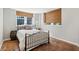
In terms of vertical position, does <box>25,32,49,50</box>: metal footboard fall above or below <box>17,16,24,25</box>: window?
below

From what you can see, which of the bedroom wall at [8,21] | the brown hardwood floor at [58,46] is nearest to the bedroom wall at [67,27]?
the brown hardwood floor at [58,46]

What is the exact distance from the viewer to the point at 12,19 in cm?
122

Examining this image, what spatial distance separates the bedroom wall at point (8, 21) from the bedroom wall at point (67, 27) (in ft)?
1.52

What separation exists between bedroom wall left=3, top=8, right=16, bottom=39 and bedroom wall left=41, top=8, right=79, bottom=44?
46cm

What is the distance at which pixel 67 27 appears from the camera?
128 centimetres

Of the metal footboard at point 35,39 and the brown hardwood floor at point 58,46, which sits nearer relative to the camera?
the brown hardwood floor at point 58,46

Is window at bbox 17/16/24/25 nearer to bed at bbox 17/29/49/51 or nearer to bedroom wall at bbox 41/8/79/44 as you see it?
bed at bbox 17/29/49/51

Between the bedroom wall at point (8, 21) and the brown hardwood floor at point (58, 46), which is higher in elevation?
the bedroom wall at point (8, 21)

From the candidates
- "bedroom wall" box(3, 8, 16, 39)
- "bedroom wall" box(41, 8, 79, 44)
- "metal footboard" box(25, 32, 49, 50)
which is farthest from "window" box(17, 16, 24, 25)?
"bedroom wall" box(41, 8, 79, 44)

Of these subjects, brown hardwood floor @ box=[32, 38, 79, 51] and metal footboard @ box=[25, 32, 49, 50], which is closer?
brown hardwood floor @ box=[32, 38, 79, 51]

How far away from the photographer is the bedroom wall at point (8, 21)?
1.17 meters

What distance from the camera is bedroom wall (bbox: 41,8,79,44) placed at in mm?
1215

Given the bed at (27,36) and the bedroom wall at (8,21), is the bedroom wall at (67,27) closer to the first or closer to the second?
the bed at (27,36)
